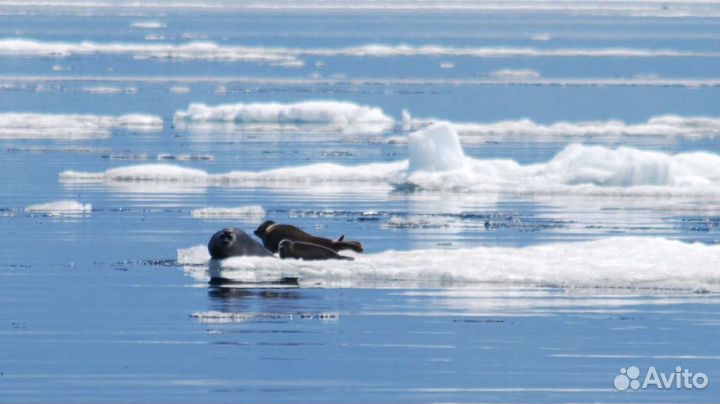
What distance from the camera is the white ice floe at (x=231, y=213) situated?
18.4m

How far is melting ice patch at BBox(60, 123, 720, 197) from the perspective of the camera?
2153 centimetres

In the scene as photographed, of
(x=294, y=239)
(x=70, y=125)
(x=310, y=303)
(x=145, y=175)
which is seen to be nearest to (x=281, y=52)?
(x=70, y=125)

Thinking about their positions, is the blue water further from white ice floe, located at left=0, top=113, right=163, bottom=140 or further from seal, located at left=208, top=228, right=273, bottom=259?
white ice floe, located at left=0, top=113, right=163, bottom=140

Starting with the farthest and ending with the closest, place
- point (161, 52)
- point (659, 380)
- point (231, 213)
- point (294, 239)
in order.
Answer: point (161, 52) → point (231, 213) → point (294, 239) → point (659, 380)

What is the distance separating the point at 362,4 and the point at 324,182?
164 metres

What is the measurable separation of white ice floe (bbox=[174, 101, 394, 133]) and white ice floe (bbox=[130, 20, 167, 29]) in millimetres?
83155

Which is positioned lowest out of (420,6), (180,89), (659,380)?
(659,380)

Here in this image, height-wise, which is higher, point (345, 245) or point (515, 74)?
point (515, 74)

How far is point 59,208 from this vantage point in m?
19.0

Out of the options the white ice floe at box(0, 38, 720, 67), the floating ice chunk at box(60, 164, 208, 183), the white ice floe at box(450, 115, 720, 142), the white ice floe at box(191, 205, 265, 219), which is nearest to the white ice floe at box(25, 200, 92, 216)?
the white ice floe at box(191, 205, 265, 219)

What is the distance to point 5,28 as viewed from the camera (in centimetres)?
A: 11300

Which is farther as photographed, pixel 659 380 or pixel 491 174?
pixel 491 174

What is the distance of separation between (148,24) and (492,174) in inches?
4006

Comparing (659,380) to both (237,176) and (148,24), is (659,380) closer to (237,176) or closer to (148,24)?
(237,176)
